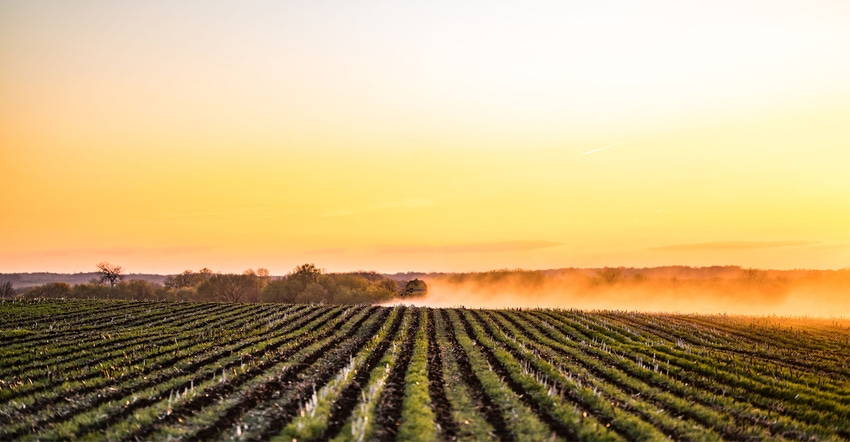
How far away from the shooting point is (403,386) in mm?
19906

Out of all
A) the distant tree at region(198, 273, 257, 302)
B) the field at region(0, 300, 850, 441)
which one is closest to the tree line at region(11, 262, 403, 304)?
the distant tree at region(198, 273, 257, 302)

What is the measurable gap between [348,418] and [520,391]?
7373mm

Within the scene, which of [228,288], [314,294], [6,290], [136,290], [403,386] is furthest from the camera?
[228,288]

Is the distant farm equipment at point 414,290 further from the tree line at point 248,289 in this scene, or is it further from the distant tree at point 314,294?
the distant tree at point 314,294

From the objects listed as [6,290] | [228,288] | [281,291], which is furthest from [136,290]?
[281,291]

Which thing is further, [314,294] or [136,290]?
[136,290]

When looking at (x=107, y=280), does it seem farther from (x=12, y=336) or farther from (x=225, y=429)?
(x=225, y=429)

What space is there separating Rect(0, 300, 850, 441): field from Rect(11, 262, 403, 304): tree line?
8348 centimetres

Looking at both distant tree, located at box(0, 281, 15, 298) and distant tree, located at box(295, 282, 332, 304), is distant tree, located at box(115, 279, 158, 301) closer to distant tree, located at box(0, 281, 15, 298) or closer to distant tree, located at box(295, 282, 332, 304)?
distant tree, located at box(0, 281, 15, 298)

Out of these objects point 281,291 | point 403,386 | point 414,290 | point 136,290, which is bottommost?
point 414,290

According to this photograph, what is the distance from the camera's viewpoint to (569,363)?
26.8 m

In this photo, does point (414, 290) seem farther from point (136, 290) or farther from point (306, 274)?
point (136, 290)

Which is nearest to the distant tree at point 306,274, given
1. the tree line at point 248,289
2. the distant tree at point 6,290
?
the tree line at point 248,289

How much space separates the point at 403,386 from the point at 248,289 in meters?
122
